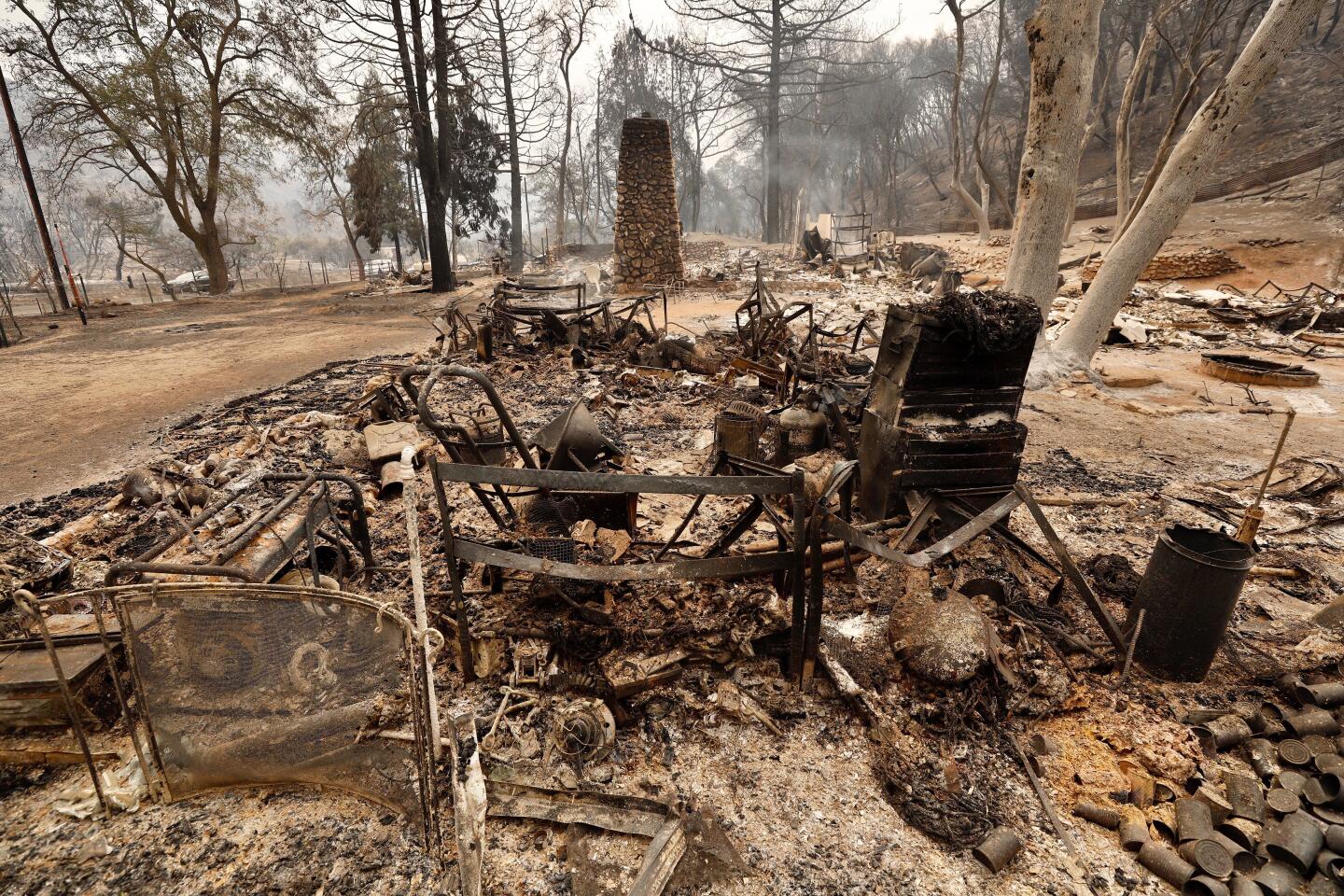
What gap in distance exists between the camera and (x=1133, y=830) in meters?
2.43

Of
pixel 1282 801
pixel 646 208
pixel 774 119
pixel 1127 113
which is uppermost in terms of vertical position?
pixel 774 119

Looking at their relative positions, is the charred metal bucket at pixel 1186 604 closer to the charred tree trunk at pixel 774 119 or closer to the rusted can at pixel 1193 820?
the rusted can at pixel 1193 820

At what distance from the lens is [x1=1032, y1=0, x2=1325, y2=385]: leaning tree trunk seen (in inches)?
281

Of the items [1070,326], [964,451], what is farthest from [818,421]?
[1070,326]

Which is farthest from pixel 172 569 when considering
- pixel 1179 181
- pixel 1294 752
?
pixel 1179 181

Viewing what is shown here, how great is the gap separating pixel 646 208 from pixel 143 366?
1311cm

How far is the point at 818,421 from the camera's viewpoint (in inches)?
237

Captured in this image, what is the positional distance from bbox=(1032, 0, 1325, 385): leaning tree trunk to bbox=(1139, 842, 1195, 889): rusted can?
26.4 ft

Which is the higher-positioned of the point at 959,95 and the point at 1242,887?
the point at 959,95

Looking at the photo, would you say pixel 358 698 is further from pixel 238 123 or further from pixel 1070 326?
pixel 238 123

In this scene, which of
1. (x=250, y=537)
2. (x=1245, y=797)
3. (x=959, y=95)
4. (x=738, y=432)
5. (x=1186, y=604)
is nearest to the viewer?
(x=1245, y=797)

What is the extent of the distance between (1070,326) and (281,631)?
1074 cm

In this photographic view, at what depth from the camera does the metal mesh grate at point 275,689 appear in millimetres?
2244

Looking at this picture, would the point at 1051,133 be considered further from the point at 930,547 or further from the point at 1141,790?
the point at 1141,790
